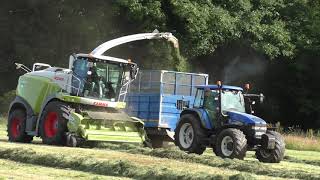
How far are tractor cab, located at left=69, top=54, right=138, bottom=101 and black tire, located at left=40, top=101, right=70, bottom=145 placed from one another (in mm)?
746

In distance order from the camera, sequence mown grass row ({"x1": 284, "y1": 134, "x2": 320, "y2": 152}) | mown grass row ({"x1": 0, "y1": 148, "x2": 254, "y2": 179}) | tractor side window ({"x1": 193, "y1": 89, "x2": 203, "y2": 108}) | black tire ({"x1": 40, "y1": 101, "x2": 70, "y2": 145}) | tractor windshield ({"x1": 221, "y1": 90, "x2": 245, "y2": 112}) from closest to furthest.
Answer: mown grass row ({"x1": 0, "y1": 148, "x2": 254, "y2": 179})
tractor windshield ({"x1": 221, "y1": 90, "x2": 245, "y2": 112})
tractor side window ({"x1": 193, "y1": 89, "x2": 203, "y2": 108})
black tire ({"x1": 40, "y1": 101, "x2": 70, "y2": 145})
mown grass row ({"x1": 284, "y1": 134, "x2": 320, "y2": 152})

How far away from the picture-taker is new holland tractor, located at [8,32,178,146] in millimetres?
17078

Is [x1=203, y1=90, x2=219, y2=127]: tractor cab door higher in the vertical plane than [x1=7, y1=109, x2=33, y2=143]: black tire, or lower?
higher

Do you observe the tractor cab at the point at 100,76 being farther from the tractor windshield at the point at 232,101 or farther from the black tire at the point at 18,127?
the tractor windshield at the point at 232,101

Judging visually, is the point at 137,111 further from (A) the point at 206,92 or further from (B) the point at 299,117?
(B) the point at 299,117

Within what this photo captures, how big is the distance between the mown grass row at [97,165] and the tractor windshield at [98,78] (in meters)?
4.56

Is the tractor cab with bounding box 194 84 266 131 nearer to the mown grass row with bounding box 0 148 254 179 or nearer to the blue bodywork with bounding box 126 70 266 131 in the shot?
the blue bodywork with bounding box 126 70 266 131

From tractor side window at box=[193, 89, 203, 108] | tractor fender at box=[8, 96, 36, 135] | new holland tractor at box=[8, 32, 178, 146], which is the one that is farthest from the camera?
tractor fender at box=[8, 96, 36, 135]

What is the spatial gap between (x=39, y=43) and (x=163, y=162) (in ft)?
73.0

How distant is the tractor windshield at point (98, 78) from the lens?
18.0 metres

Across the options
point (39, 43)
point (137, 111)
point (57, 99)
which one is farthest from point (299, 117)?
point (57, 99)

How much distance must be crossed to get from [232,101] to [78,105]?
455 centimetres

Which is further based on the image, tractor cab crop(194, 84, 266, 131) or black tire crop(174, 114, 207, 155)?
black tire crop(174, 114, 207, 155)

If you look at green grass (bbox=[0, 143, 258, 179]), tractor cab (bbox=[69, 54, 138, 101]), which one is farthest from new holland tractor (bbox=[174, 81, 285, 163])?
green grass (bbox=[0, 143, 258, 179])
